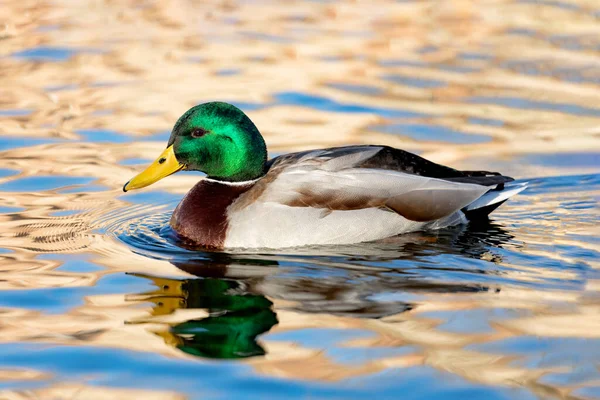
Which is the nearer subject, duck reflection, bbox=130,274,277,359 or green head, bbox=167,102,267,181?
duck reflection, bbox=130,274,277,359

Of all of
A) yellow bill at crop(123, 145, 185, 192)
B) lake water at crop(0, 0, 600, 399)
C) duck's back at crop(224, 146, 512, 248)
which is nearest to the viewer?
lake water at crop(0, 0, 600, 399)

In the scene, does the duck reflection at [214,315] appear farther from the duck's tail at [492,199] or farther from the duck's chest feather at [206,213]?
the duck's tail at [492,199]

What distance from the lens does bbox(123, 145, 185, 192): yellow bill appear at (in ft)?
23.0

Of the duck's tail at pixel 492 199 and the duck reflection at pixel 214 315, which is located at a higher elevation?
the duck's tail at pixel 492 199

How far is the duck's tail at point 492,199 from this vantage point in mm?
7383

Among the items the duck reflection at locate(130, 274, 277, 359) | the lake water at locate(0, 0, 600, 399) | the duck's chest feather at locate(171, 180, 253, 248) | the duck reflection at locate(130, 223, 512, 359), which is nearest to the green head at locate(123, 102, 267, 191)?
the duck's chest feather at locate(171, 180, 253, 248)

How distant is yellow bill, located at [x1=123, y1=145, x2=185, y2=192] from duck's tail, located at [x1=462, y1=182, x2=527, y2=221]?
2.01 m

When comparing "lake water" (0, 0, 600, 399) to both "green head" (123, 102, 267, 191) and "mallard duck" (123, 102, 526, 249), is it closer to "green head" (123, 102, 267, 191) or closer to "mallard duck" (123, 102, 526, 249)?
"mallard duck" (123, 102, 526, 249)

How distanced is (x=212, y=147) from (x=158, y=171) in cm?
39

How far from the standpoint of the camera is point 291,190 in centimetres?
684

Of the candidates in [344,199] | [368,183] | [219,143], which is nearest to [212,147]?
[219,143]

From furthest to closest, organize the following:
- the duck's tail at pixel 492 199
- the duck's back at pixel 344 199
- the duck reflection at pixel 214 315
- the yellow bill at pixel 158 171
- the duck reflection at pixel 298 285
Result: the duck's tail at pixel 492 199, the yellow bill at pixel 158 171, the duck's back at pixel 344 199, the duck reflection at pixel 298 285, the duck reflection at pixel 214 315

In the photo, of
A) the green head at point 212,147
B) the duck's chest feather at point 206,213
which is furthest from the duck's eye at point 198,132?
the duck's chest feather at point 206,213

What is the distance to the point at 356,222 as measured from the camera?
273 inches
